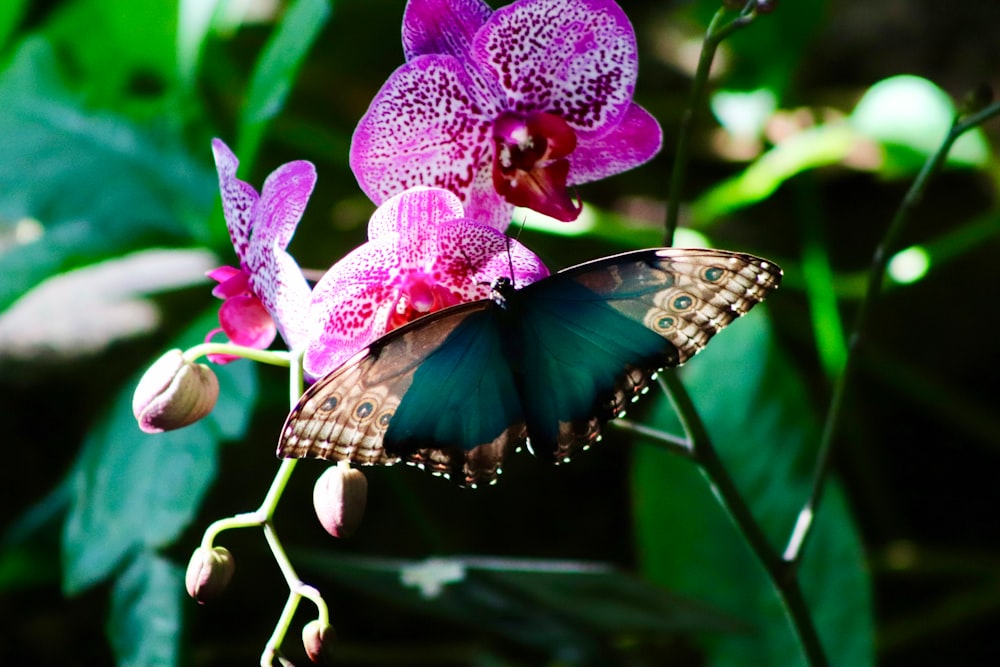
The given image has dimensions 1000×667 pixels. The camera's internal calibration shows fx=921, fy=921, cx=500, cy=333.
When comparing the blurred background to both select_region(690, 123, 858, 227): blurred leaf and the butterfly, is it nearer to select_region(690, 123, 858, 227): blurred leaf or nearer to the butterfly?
select_region(690, 123, 858, 227): blurred leaf

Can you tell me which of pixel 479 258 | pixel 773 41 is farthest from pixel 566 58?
pixel 773 41

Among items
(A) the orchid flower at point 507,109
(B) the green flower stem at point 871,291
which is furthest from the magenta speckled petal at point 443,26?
(B) the green flower stem at point 871,291

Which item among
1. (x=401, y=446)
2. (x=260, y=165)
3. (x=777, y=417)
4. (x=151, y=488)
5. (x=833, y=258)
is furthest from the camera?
(x=833, y=258)

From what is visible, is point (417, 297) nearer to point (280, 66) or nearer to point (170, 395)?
A: point (170, 395)

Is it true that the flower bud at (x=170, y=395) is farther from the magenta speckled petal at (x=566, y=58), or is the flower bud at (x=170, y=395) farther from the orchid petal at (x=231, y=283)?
the magenta speckled petal at (x=566, y=58)

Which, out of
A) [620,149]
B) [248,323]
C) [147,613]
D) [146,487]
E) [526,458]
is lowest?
[526,458]

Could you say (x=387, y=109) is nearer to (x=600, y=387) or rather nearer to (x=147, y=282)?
(x=600, y=387)

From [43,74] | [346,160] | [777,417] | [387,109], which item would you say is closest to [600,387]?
[387,109]
